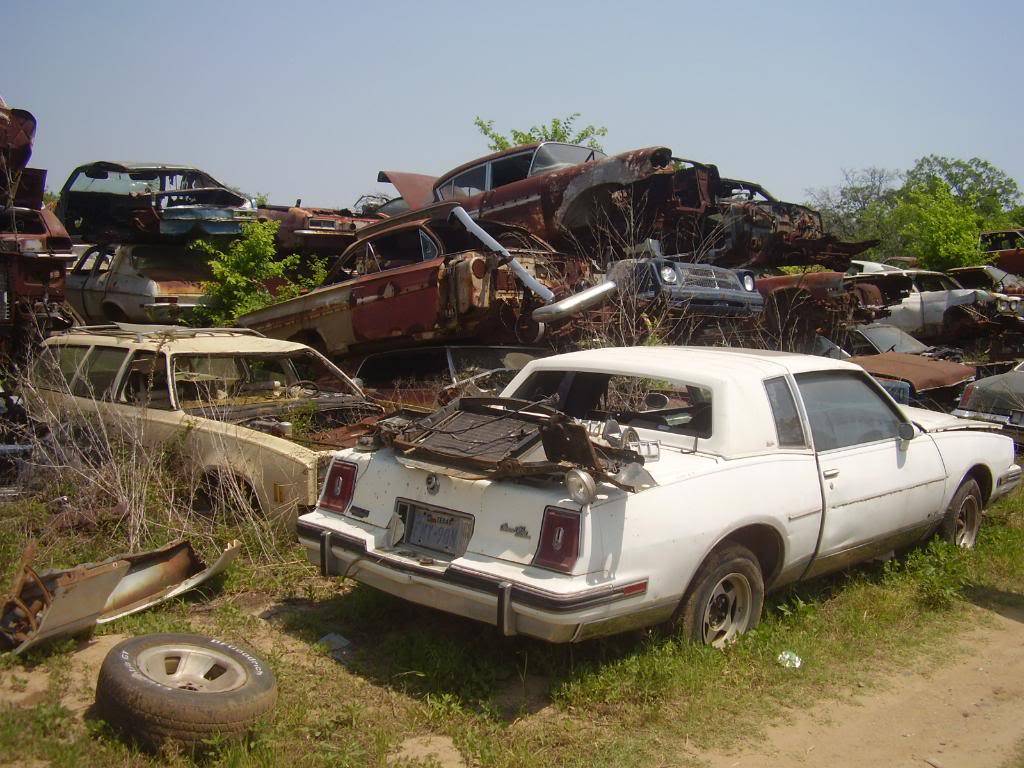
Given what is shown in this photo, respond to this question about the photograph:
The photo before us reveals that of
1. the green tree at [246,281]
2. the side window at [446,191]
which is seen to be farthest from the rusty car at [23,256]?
the side window at [446,191]

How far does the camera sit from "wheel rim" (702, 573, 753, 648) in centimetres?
421

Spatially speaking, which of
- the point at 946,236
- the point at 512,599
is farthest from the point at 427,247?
the point at 946,236

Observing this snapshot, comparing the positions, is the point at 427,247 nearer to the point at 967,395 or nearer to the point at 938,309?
the point at 967,395

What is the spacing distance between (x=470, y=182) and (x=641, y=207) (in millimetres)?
3065

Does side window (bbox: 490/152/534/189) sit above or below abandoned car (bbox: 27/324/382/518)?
above

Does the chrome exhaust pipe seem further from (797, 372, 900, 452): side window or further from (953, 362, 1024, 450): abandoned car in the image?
(953, 362, 1024, 450): abandoned car

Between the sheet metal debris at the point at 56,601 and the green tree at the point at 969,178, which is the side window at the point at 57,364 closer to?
the sheet metal debris at the point at 56,601

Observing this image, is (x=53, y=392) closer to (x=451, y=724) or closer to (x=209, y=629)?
(x=209, y=629)

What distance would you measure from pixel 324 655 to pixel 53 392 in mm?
3807

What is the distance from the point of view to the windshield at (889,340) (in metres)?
11.8

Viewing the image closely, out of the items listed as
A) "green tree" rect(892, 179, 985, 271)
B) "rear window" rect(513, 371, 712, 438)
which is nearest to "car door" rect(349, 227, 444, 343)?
"rear window" rect(513, 371, 712, 438)

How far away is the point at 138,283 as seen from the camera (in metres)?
11.4

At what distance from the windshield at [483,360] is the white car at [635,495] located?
A: 2.60 meters

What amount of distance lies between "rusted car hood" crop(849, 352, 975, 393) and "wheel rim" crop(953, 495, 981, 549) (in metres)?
3.25
